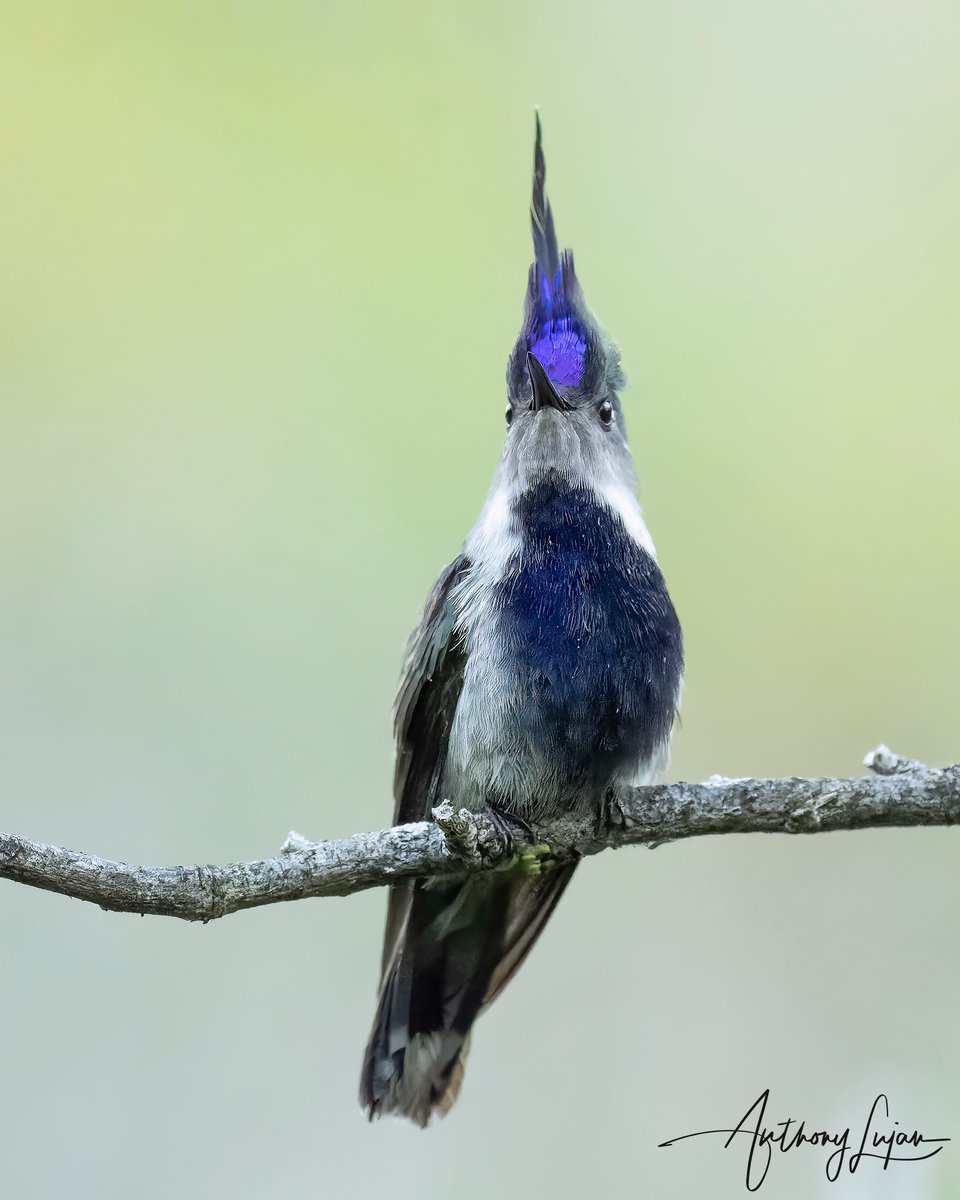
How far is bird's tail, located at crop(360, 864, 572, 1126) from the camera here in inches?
167

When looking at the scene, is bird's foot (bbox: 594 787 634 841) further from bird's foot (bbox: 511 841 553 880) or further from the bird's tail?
the bird's tail

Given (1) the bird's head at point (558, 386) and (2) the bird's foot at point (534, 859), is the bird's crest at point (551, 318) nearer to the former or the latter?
(1) the bird's head at point (558, 386)

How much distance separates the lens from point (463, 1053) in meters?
4.33

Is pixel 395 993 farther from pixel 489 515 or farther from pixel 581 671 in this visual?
pixel 489 515

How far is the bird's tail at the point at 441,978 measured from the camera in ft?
13.9

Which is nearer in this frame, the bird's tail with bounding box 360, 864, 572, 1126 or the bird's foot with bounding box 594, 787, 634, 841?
the bird's foot with bounding box 594, 787, 634, 841

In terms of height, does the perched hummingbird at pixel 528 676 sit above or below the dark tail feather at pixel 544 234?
below

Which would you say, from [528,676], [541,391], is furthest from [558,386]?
[528,676]

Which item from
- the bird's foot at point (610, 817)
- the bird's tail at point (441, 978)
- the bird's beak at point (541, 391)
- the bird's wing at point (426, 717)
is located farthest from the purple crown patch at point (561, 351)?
the bird's tail at point (441, 978)

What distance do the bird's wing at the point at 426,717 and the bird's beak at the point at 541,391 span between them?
0.60 metres

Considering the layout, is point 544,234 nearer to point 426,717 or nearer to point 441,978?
point 426,717

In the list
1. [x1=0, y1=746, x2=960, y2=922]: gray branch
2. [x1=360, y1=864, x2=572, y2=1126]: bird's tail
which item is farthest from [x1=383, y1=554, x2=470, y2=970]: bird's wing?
[x1=0, y1=746, x2=960, y2=922]: gray branch

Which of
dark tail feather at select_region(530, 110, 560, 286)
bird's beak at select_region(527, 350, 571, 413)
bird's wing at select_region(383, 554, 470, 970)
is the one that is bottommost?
bird's wing at select_region(383, 554, 470, 970)

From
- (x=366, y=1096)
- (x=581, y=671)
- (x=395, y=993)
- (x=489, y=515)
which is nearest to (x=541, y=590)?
(x=581, y=671)
